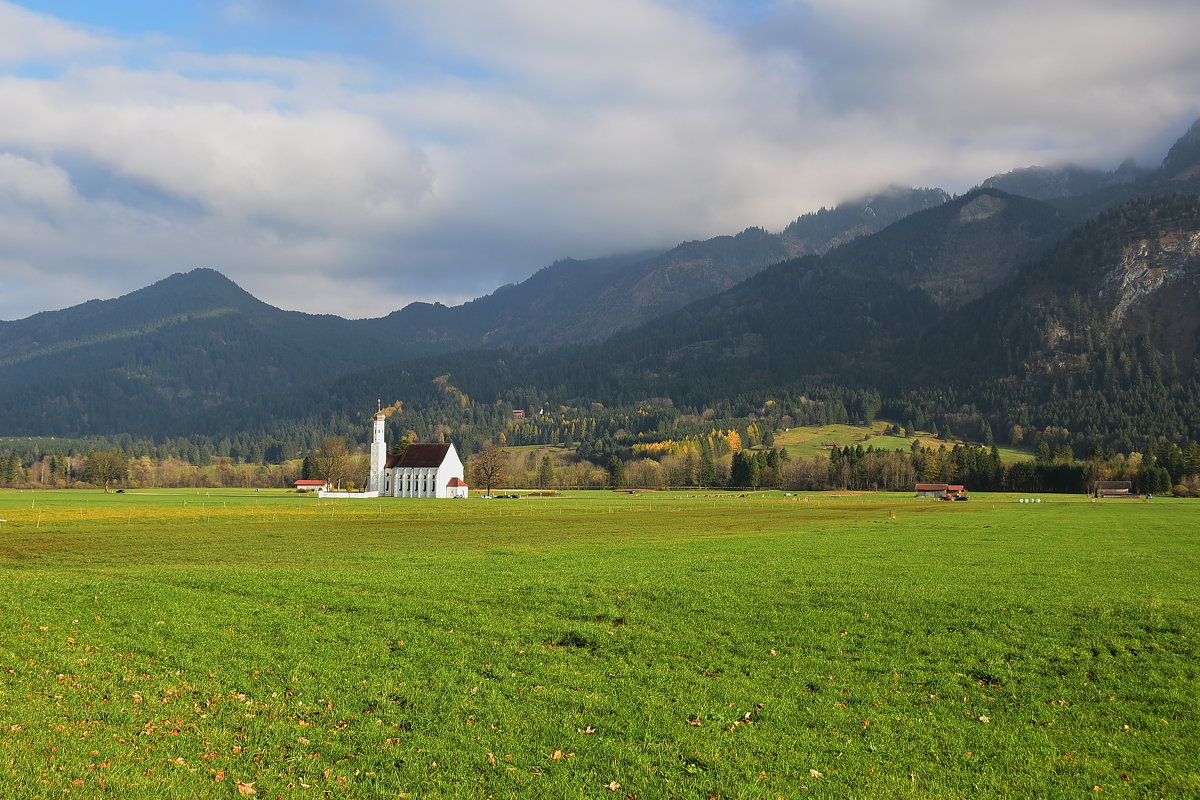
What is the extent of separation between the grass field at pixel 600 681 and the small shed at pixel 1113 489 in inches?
6485

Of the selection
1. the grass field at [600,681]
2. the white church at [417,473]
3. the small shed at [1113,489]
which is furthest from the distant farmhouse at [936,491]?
the grass field at [600,681]

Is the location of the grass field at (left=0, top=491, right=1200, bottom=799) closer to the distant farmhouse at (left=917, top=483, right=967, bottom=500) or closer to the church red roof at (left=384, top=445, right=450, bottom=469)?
the church red roof at (left=384, top=445, right=450, bottom=469)

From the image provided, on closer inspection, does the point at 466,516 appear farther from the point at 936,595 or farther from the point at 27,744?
the point at 27,744

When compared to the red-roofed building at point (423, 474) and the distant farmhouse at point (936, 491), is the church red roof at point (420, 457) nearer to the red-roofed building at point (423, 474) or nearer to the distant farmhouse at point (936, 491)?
the red-roofed building at point (423, 474)

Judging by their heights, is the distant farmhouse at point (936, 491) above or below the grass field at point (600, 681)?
below

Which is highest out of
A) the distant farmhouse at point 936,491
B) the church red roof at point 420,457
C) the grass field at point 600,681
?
the church red roof at point 420,457

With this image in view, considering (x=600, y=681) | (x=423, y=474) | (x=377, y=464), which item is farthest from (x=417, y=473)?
(x=600, y=681)

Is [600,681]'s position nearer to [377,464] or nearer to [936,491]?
[377,464]

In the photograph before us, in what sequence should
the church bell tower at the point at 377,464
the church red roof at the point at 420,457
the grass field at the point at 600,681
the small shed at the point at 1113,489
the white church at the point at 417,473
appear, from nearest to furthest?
the grass field at the point at 600,681 < the white church at the point at 417,473 < the church red roof at the point at 420,457 < the church bell tower at the point at 377,464 < the small shed at the point at 1113,489

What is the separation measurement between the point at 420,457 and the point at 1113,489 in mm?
152303

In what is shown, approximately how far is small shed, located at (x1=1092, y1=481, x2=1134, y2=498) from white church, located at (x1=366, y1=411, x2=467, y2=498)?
456ft

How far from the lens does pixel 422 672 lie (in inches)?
719

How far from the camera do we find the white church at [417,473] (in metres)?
158

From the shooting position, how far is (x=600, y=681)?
17.9 metres
